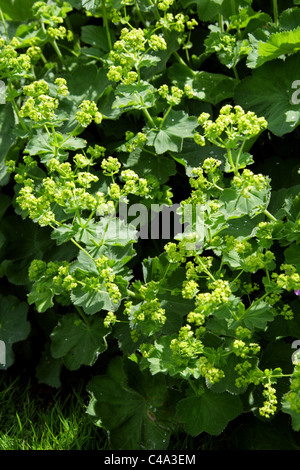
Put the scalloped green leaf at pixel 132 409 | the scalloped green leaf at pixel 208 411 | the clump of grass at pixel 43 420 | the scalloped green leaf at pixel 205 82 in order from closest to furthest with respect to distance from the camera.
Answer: the scalloped green leaf at pixel 208 411, the scalloped green leaf at pixel 132 409, the clump of grass at pixel 43 420, the scalloped green leaf at pixel 205 82

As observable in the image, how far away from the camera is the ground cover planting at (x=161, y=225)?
2193mm

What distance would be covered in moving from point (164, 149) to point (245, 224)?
18.3 inches

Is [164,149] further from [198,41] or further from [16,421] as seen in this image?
[16,421]

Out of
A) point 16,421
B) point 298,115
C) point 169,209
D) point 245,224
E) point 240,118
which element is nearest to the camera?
point 240,118

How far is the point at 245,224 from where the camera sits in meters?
2.36

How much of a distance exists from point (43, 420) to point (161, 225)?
3.34 feet

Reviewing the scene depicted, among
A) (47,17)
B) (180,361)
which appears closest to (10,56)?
(47,17)

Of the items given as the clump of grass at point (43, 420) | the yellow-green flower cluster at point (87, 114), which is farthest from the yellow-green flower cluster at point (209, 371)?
the yellow-green flower cluster at point (87, 114)

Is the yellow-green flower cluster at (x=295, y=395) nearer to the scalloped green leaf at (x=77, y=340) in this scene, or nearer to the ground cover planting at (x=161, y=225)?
the ground cover planting at (x=161, y=225)

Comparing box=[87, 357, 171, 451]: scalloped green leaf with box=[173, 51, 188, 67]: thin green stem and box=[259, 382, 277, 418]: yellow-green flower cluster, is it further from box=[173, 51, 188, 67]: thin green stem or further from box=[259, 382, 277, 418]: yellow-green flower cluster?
box=[173, 51, 188, 67]: thin green stem

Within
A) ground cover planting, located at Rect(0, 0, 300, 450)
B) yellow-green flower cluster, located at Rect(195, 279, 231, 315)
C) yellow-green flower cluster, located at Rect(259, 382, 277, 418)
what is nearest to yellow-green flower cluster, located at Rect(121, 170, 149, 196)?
ground cover planting, located at Rect(0, 0, 300, 450)

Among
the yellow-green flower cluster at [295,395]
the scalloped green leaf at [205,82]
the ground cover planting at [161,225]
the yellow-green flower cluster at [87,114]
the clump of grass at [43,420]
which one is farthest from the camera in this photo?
the scalloped green leaf at [205,82]

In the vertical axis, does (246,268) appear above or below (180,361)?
above

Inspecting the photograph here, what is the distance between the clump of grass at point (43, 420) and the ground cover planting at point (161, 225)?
0.05 metres
